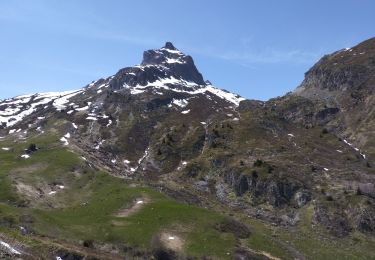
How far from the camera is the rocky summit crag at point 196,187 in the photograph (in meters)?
86.2

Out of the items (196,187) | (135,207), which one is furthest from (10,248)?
(196,187)

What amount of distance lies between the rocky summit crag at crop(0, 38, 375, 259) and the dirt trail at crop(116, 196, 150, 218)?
455 millimetres

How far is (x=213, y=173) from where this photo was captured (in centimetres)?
14100

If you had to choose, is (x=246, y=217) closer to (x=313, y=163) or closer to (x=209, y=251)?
(x=209, y=251)

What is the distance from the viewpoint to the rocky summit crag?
86188 millimetres

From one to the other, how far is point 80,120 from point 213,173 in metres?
81.3

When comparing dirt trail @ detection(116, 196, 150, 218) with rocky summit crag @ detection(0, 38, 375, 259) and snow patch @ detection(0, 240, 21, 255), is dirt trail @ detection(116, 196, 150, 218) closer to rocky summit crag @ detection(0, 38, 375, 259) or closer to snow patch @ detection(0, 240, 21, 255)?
rocky summit crag @ detection(0, 38, 375, 259)

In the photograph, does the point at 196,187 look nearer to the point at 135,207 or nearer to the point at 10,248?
the point at 135,207

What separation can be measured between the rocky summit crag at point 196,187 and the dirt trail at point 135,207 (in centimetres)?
45

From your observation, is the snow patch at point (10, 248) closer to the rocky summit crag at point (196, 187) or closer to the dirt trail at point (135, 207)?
the rocky summit crag at point (196, 187)

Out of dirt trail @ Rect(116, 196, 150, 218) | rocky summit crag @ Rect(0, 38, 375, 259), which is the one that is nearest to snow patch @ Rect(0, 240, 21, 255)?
rocky summit crag @ Rect(0, 38, 375, 259)

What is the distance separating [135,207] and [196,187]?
3350cm

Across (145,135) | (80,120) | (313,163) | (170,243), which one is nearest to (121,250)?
(170,243)

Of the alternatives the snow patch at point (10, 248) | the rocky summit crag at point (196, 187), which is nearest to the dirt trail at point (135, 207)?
the rocky summit crag at point (196, 187)
